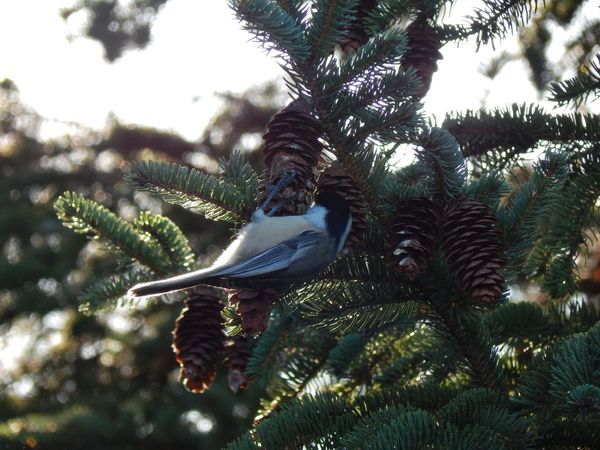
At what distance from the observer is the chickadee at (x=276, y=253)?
1.80 m

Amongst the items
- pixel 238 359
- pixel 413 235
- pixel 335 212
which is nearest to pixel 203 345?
pixel 238 359

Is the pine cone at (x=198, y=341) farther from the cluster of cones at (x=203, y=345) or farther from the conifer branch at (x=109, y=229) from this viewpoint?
the conifer branch at (x=109, y=229)

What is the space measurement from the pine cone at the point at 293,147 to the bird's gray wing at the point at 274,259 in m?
0.11

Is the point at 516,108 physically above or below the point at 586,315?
above

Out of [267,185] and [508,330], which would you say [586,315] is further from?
[267,185]

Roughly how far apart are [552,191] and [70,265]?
340cm

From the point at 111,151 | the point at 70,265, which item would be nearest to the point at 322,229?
the point at 70,265

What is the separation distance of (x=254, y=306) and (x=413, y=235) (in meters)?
0.39

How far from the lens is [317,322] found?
196 centimetres

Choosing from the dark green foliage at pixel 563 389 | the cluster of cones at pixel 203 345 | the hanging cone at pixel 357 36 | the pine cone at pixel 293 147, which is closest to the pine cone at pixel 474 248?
the dark green foliage at pixel 563 389

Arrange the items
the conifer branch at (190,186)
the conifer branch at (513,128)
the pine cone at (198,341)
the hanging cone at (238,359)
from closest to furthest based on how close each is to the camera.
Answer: the conifer branch at (190,186)
the pine cone at (198,341)
the hanging cone at (238,359)
the conifer branch at (513,128)

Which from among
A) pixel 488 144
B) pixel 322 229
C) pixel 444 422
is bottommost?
pixel 444 422

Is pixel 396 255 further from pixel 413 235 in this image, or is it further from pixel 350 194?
pixel 350 194

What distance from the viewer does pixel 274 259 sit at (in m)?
1.84
